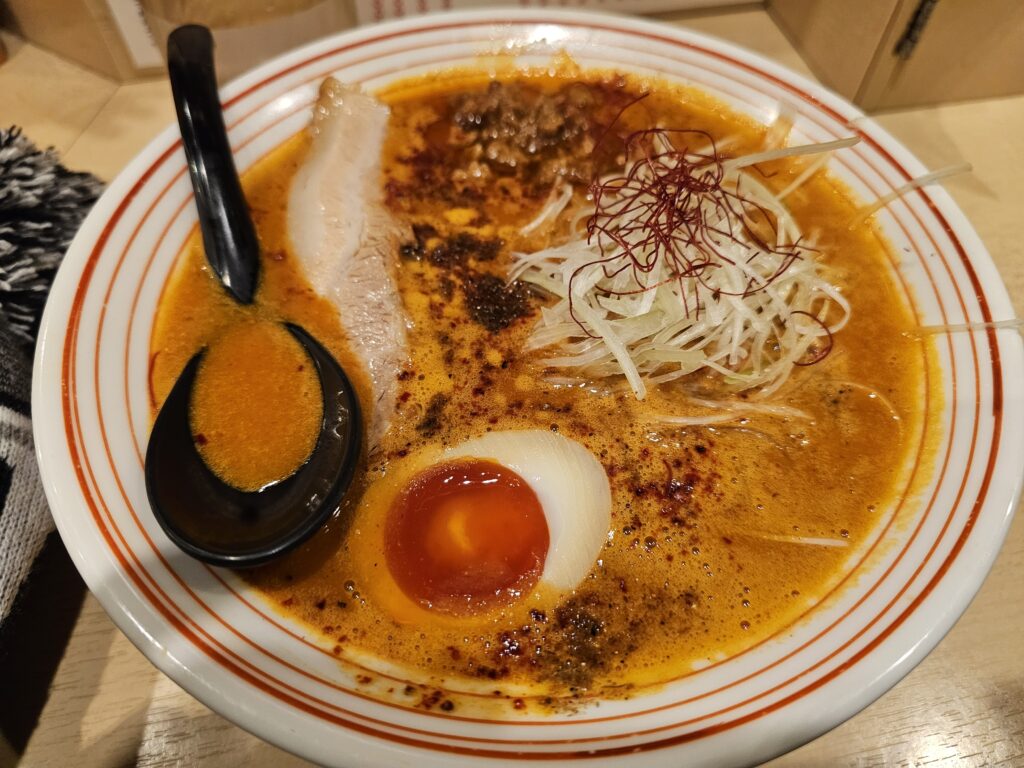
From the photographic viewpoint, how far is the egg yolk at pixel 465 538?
105cm

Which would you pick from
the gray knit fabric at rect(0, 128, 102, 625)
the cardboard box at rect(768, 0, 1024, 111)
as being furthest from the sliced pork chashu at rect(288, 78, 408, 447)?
the cardboard box at rect(768, 0, 1024, 111)

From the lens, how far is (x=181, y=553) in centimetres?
100

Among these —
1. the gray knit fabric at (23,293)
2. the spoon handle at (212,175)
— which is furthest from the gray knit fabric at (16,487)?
the spoon handle at (212,175)

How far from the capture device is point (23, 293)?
1222 mm

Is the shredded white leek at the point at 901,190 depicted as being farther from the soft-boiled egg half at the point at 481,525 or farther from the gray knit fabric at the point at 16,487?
the gray knit fabric at the point at 16,487

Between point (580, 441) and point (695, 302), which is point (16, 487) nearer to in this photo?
point (580, 441)

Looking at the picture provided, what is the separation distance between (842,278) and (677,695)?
92 centimetres

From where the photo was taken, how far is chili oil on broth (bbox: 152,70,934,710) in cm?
102

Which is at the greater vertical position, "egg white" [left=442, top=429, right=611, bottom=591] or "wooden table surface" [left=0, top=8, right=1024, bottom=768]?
"egg white" [left=442, top=429, right=611, bottom=591]

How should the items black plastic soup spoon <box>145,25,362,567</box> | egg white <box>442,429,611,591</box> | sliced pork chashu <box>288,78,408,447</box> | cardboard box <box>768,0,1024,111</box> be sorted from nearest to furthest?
black plastic soup spoon <box>145,25,362,567</box>
egg white <box>442,429,611,591</box>
sliced pork chashu <box>288,78,408,447</box>
cardboard box <box>768,0,1024,111</box>

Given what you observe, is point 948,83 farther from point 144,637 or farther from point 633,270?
point 144,637

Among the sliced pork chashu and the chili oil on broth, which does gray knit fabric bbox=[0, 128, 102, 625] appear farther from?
the sliced pork chashu

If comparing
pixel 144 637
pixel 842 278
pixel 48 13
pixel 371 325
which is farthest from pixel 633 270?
pixel 48 13

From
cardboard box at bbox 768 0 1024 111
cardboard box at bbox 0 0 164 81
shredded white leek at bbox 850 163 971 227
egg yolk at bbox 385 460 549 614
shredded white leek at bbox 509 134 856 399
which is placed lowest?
egg yolk at bbox 385 460 549 614
